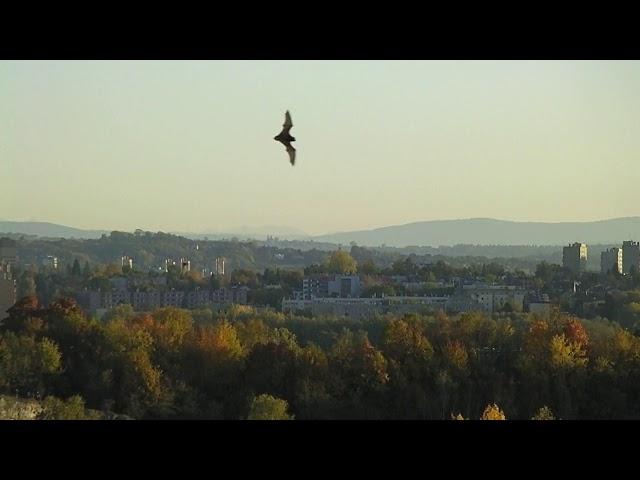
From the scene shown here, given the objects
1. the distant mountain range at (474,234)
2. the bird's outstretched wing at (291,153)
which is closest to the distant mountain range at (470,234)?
the distant mountain range at (474,234)

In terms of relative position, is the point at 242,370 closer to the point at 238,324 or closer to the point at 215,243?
the point at 238,324

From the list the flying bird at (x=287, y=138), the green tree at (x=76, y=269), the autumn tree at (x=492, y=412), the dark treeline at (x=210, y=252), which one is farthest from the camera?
the dark treeline at (x=210, y=252)

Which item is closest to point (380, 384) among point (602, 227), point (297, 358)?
point (297, 358)

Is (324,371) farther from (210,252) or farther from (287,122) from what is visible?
(287,122)

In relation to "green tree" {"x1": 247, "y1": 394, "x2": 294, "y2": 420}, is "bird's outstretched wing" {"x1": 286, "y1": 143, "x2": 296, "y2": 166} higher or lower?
higher

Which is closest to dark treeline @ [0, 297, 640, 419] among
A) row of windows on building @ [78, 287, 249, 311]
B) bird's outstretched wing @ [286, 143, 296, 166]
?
row of windows on building @ [78, 287, 249, 311]

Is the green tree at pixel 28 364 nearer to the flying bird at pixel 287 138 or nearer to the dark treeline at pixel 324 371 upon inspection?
the dark treeline at pixel 324 371

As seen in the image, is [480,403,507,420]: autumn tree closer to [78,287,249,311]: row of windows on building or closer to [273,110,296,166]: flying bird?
[273,110,296,166]: flying bird
